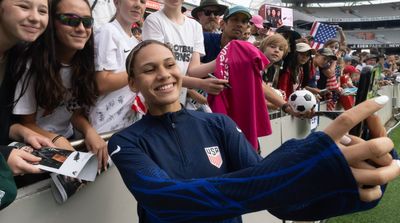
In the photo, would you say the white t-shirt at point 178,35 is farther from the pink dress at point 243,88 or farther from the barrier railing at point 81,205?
the barrier railing at point 81,205

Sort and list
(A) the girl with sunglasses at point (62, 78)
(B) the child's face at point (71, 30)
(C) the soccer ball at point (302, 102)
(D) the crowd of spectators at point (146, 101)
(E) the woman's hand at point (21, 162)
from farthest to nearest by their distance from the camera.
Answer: (C) the soccer ball at point (302, 102) → (B) the child's face at point (71, 30) → (A) the girl with sunglasses at point (62, 78) → (E) the woman's hand at point (21, 162) → (D) the crowd of spectators at point (146, 101)

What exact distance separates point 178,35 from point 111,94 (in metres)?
0.73

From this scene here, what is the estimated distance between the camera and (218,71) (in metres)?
2.37

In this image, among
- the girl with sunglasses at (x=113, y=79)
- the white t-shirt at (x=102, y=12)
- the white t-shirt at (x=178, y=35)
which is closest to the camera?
the girl with sunglasses at (x=113, y=79)

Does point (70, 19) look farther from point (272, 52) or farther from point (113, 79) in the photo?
point (272, 52)

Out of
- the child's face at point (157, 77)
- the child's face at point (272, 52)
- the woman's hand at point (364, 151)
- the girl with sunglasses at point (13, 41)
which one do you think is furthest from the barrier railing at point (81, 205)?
the child's face at point (272, 52)

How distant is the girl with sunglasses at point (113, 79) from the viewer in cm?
204

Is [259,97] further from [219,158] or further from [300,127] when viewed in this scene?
[300,127]

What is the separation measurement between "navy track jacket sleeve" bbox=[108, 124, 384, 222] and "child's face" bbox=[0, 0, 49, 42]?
0.97 meters

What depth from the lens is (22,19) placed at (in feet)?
5.38

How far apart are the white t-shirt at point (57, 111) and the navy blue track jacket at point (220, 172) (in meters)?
0.59

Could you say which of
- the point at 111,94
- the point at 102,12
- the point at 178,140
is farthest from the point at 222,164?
the point at 102,12

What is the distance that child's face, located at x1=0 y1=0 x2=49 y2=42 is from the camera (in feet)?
5.33

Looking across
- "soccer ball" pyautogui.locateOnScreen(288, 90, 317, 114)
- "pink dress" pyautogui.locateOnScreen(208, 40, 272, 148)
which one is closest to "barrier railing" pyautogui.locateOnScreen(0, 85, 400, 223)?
"pink dress" pyautogui.locateOnScreen(208, 40, 272, 148)
